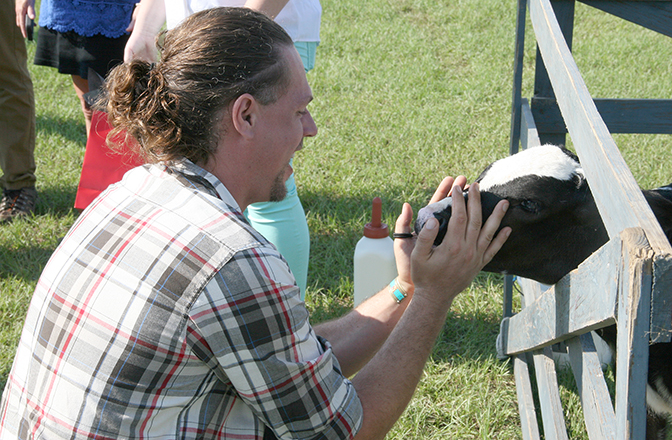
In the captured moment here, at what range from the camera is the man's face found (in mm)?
1582

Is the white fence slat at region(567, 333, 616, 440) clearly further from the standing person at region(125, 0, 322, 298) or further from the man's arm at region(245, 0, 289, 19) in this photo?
the man's arm at region(245, 0, 289, 19)

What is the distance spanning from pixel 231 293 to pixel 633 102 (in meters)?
2.20

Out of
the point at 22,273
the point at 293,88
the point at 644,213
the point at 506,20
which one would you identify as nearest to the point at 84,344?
the point at 293,88

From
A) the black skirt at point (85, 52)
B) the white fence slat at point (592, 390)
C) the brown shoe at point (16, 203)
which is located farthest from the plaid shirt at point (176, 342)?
the brown shoe at point (16, 203)

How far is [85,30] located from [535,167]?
303cm

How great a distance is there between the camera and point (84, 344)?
1330mm

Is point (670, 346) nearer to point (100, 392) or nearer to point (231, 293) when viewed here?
point (231, 293)

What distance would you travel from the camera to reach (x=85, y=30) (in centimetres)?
389

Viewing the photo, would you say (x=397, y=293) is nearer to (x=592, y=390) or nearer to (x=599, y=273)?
(x=592, y=390)

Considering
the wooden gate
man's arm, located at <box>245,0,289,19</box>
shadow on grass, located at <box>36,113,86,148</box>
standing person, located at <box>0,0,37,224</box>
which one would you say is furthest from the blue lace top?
the wooden gate

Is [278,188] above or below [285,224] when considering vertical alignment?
above

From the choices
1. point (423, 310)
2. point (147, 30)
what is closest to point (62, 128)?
point (147, 30)

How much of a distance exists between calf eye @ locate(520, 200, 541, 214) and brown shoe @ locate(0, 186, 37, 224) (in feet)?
11.5

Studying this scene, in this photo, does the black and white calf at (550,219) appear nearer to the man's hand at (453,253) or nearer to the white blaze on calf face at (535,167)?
the white blaze on calf face at (535,167)
